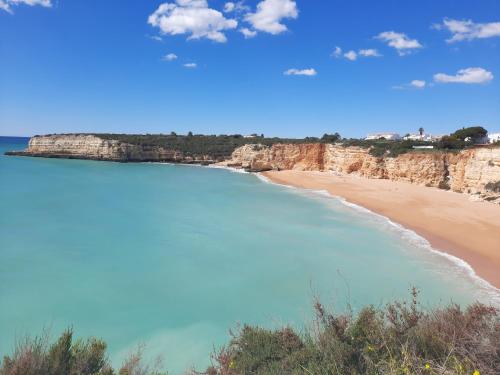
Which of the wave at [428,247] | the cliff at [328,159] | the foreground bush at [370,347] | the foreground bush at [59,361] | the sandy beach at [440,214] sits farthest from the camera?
the cliff at [328,159]

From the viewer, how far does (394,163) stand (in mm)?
34844

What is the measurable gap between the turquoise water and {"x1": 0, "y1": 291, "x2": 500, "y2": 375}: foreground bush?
258 cm

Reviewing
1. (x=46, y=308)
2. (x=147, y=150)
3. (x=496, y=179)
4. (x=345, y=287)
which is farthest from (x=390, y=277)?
(x=147, y=150)

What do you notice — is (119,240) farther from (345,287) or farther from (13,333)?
(345,287)

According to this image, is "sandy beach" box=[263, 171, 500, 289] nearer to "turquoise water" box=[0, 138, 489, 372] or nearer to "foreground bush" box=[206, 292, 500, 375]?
"turquoise water" box=[0, 138, 489, 372]

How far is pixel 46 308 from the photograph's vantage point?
8938 millimetres

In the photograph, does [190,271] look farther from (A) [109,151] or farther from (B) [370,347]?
(A) [109,151]

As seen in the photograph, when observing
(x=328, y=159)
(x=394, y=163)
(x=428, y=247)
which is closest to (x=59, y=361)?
(x=428, y=247)

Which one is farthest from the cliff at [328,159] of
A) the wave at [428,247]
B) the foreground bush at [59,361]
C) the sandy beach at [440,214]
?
the foreground bush at [59,361]

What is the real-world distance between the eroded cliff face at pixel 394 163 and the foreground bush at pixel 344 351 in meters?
21.3

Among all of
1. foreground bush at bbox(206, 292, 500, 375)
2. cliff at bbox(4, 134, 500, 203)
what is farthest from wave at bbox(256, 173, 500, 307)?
cliff at bbox(4, 134, 500, 203)

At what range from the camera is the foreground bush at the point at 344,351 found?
405cm

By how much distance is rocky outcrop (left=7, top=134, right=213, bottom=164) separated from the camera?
61.0 meters

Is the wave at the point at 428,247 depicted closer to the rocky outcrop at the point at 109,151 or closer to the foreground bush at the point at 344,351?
the foreground bush at the point at 344,351
